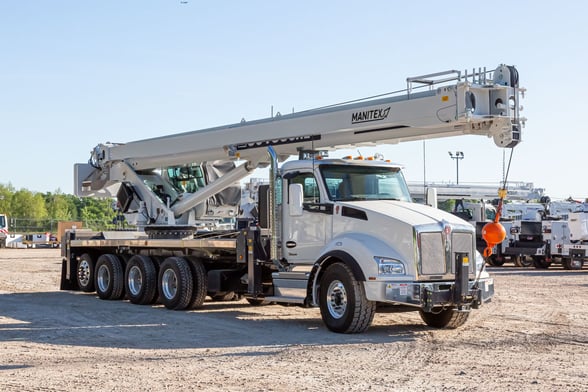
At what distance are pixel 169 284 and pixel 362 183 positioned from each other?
4900 mm

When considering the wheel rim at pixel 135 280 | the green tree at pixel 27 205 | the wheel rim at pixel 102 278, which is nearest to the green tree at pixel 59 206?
the green tree at pixel 27 205

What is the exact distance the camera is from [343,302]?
12.5 m

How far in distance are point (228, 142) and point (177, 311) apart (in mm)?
3498

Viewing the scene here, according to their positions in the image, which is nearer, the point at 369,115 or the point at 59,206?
the point at 369,115

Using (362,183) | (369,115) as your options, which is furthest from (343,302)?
(369,115)

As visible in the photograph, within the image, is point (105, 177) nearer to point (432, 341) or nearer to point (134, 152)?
point (134, 152)

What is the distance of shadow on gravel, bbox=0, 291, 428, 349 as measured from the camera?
11656 mm

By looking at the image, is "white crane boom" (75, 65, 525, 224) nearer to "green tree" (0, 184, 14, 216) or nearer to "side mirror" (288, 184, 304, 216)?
"side mirror" (288, 184, 304, 216)

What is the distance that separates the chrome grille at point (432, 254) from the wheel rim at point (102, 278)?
28.8 feet

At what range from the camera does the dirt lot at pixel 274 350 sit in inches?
339

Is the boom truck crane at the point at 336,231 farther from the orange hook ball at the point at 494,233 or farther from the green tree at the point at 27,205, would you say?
the green tree at the point at 27,205

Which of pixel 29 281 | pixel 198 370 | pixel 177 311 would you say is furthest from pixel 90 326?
pixel 29 281

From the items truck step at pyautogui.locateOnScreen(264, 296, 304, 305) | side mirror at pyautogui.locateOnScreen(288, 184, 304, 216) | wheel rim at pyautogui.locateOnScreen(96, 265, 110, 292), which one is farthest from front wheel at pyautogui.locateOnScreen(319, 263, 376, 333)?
wheel rim at pyautogui.locateOnScreen(96, 265, 110, 292)

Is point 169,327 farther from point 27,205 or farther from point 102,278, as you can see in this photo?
point 27,205
